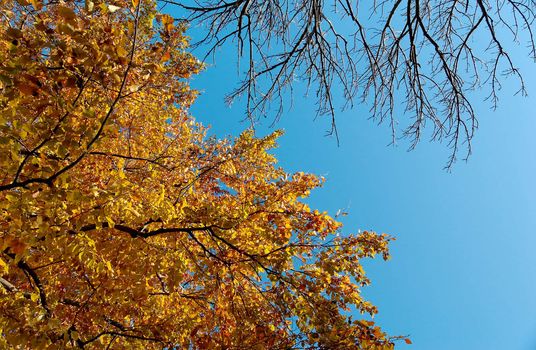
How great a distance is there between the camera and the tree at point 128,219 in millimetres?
2752

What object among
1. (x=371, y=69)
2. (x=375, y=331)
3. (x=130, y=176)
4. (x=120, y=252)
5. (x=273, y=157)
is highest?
(x=273, y=157)

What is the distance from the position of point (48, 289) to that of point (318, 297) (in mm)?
3883

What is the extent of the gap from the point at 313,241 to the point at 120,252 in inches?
101

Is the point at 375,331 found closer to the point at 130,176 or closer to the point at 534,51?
the point at 534,51

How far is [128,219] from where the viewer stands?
14.8 ft

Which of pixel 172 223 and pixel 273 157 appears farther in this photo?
pixel 273 157

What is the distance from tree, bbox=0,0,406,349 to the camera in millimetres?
2752

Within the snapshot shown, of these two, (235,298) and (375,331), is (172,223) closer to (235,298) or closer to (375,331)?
(235,298)

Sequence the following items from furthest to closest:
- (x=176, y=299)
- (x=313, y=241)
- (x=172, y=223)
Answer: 1. (x=176, y=299)
2. (x=313, y=241)
3. (x=172, y=223)

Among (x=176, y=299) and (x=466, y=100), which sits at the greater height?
(x=466, y=100)

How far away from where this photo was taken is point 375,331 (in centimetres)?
365

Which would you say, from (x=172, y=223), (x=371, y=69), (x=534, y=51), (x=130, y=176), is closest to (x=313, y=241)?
(x=172, y=223)

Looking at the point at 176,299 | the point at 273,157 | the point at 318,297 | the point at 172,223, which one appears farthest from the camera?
the point at 273,157

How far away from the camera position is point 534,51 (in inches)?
147
